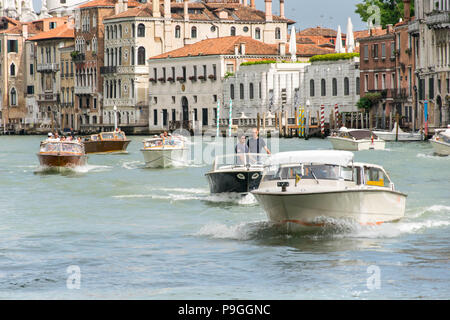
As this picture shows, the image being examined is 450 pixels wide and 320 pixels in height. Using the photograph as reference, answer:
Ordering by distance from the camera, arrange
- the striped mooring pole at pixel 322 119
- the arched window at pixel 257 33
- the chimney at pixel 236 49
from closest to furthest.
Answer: the striped mooring pole at pixel 322 119 → the chimney at pixel 236 49 → the arched window at pixel 257 33

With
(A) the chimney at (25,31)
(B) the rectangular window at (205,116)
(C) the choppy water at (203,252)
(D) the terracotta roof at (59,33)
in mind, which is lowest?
(C) the choppy water at (203,252)

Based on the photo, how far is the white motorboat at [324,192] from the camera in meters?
17.6

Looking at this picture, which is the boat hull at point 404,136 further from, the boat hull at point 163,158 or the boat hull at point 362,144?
the boat hull at point 163,158

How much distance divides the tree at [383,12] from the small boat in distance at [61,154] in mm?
43485

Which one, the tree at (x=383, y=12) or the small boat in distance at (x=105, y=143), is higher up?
the tree at (x=383, y=12)

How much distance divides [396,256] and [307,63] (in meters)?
69.3

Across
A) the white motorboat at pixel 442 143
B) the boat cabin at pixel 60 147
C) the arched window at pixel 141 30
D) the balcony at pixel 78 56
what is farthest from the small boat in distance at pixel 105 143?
the balcony at pixel 78 56

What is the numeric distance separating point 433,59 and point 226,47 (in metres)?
27.8

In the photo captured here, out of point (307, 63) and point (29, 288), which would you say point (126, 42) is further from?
point (29, 288)

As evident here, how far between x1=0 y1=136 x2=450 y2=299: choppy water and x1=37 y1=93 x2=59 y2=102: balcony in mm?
86753

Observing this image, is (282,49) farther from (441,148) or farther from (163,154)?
(163,154)

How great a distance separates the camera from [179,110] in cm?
9519

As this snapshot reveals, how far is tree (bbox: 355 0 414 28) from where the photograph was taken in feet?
263
